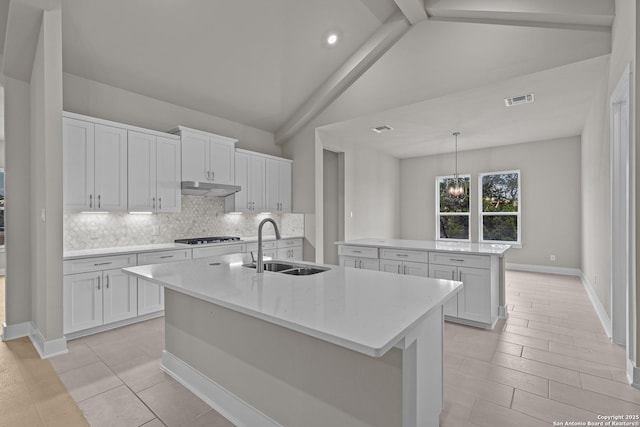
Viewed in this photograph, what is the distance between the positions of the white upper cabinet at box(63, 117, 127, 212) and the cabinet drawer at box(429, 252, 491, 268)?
3688 millimetres

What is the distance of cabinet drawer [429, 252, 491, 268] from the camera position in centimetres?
342

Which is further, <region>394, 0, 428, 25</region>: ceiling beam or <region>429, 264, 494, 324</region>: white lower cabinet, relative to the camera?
<region>394, 0, 428, 25</region>: ceiling beam

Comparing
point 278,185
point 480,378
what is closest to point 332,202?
point 278,185

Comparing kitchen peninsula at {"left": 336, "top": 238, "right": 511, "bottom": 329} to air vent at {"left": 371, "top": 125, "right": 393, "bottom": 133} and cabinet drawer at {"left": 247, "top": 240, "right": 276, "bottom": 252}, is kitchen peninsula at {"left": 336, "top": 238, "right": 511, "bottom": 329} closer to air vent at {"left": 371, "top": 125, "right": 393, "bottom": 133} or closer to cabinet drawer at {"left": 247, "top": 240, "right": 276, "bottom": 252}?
cabinet drawer at {"left": 247, "top": 240, "right": 276, "bottom": 252}

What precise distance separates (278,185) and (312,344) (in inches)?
171

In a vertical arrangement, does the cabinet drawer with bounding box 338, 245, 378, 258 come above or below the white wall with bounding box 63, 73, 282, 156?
below

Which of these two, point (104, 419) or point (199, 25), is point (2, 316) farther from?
point (199, 25)

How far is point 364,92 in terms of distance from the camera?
479 cm

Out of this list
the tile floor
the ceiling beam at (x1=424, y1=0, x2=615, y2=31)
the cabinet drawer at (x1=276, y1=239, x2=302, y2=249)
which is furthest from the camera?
the cabinet drawer at (x1=276, y1=239, x2=302, y2=249)

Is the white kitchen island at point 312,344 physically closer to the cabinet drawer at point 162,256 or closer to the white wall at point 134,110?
the cabinet drawer at point 162,256

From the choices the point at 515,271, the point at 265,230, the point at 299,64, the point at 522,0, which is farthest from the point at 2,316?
the point at 515,271

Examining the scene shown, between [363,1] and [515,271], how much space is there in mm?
6024

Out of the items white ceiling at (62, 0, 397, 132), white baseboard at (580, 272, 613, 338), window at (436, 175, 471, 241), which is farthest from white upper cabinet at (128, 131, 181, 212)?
window at (436, 175, 471, 241)

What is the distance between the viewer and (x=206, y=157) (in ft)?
15.1
